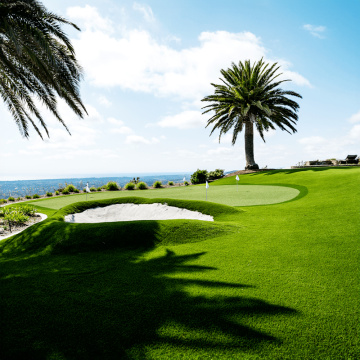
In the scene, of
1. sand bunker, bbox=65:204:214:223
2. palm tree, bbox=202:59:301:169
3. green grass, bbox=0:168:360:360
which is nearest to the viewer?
green grass, bbox=0:168:360:360

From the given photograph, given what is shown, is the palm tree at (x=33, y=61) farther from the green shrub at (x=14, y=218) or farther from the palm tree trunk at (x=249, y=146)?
the palm tree trunk at (x=249, y=146)

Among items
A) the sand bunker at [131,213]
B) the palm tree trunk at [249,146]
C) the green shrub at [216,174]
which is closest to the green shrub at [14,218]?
the sand bunker at [131,213]

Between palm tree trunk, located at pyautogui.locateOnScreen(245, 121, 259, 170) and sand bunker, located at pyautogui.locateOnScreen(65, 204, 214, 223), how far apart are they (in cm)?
2167

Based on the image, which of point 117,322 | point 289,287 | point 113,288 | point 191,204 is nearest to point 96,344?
point 117,322

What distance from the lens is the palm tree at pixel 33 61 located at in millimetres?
6949

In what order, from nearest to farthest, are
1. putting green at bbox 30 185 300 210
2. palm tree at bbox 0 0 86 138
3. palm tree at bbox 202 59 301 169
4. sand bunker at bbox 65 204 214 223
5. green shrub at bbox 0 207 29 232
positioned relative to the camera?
palm tree at bbox 0 0 86 138, sand bunker at bbox 65 204 214 223, green shrub at bbox 0 207 29 232, putting green at bbox 30 185 300 210, palm tree at bbox 202 59 301 169

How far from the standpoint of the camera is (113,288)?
4.12m

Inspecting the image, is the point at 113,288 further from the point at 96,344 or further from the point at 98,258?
the point at 98,258

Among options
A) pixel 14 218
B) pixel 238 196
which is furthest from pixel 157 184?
pixel 14 218

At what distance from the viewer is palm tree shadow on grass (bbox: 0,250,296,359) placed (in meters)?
2.79

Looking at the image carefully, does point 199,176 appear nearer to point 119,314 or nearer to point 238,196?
point 238,196

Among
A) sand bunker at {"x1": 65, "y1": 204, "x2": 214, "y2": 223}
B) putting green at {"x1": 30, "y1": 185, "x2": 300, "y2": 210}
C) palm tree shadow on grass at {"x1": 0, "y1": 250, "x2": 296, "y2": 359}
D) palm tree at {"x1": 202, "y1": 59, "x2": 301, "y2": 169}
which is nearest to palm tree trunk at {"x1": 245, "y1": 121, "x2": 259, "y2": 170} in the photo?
palm tree at {"x1": 202, "y1": 59, "x2": 301, "y2": 169}

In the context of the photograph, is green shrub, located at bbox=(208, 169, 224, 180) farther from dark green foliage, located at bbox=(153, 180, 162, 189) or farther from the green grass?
the green grass

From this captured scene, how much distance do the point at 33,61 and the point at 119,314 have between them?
825 centimetres
